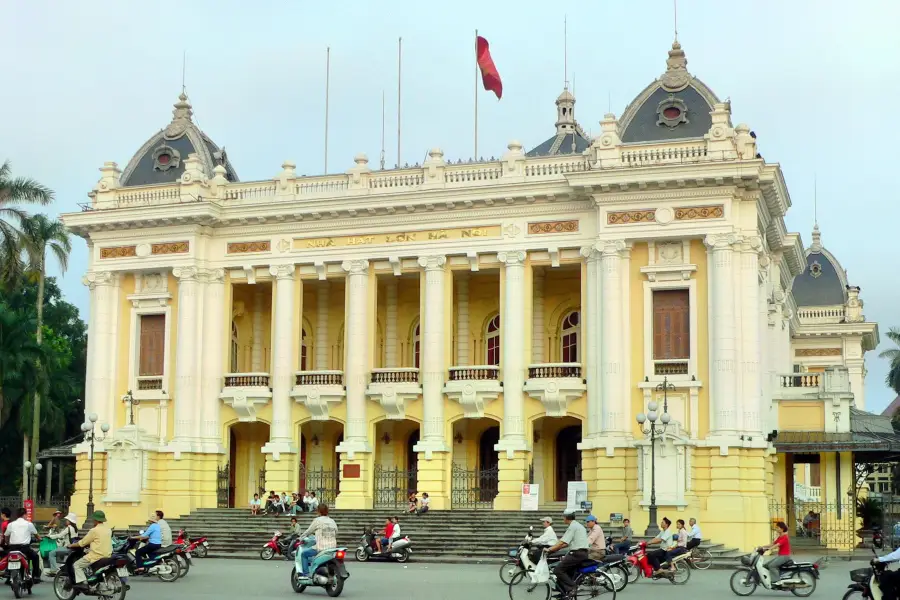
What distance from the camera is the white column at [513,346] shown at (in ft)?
128

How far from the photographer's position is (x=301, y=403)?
41.8 meters

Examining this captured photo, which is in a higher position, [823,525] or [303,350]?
[303,350]

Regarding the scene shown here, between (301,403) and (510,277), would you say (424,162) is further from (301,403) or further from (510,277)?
(301,403)

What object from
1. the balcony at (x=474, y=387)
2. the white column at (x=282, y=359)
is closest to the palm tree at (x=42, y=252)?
the white column at (x=282, y=359)

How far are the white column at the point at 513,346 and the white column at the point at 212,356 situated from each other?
958 cm

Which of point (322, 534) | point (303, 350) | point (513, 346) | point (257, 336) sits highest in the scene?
point (257, 336)

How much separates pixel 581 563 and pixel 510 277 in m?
20.0

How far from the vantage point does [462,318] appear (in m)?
43.7

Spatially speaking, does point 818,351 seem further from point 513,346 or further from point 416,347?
point 513,346

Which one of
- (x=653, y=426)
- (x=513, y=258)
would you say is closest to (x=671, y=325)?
(x=653, y=426)

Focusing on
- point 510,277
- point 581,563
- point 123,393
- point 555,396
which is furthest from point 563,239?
point 581,563

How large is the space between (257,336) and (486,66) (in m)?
12.4

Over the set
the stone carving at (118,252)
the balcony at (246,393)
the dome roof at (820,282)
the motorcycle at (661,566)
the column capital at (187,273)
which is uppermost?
the dome roof at (820,282)

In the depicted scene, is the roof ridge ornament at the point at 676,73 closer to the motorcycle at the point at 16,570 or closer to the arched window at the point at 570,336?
the arched window at the point at 570,336
